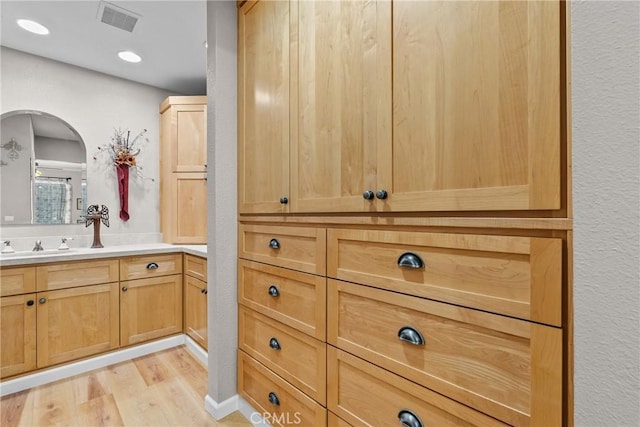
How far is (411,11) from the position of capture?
Answer: 0.95 meters

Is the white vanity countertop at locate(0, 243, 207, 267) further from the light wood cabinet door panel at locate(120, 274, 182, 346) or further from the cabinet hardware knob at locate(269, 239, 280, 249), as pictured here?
the cabinet hardware knob at locate(269, 239, 280, 249)

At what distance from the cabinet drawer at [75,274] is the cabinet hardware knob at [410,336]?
7.75 feet

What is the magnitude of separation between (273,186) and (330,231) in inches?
17.0

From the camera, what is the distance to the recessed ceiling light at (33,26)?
7.07ft

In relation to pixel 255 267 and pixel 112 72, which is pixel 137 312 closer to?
pixel 255 267

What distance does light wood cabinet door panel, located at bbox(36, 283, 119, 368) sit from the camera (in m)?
2.15

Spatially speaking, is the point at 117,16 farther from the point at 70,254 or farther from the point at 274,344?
the point at 274,344

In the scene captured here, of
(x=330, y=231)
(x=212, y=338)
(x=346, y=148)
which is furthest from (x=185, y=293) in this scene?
(x=346, y=148)

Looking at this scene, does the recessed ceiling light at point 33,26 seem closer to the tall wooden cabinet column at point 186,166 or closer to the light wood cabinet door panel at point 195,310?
the tall wooden cabinet column at point 186,166

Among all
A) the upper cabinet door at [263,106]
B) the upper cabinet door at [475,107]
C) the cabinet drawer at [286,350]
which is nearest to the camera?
the upper cabinet door at [475,107]

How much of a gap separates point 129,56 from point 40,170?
122 cm

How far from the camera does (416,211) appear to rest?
0.96 meters

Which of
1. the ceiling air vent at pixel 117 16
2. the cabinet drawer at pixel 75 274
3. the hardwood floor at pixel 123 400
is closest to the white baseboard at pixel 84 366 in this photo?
the hardwood floor at pixel 123 400

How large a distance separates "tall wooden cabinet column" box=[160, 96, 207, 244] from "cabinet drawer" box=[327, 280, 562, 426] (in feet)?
7.52
